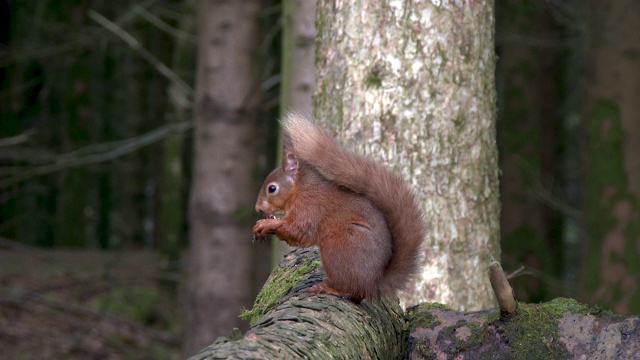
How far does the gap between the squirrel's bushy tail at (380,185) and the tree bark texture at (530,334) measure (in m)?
0.16

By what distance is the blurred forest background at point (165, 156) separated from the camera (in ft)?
21.6

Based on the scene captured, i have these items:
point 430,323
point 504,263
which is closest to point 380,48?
point 430,323

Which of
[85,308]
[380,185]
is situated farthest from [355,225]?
[85,308]

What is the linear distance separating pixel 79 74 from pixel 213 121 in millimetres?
7992

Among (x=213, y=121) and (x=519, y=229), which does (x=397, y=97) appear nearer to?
(x=213, y=121)

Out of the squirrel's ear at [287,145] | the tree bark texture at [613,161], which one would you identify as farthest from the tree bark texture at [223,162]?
the squirrel's ear at [287,145]

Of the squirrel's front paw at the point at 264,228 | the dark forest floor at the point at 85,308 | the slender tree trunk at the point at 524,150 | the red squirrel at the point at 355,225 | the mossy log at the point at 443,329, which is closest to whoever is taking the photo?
the mossy log at the point at 443,329

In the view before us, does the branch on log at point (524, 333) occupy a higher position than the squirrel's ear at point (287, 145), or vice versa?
the squirrel's ear at point (287, 145)

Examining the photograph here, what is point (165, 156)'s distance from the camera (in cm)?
1073

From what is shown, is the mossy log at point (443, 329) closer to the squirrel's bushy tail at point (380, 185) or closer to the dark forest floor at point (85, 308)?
the squirrel's bushy tail at point (380, 185)

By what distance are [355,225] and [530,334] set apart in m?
0.58

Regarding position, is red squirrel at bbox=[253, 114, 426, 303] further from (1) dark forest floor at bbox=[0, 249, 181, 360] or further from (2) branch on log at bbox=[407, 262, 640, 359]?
(1) dark forest floor at bbox=[0, 249, 181, 360]

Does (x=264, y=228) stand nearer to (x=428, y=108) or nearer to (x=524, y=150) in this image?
(x=428, y=108)

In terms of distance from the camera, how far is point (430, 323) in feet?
8.34
